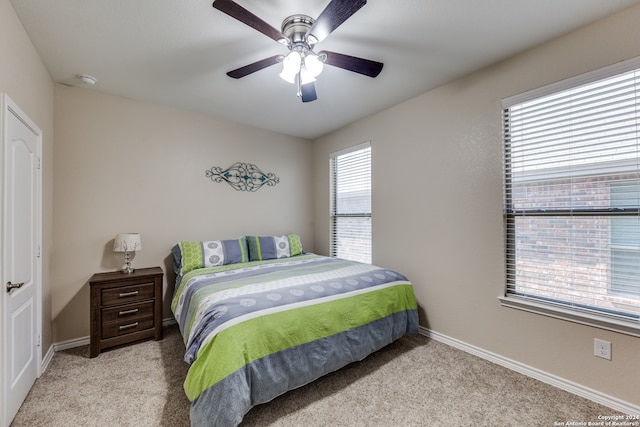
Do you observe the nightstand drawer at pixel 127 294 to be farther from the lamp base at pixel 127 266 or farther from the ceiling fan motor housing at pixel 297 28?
the ceiling fan motor housing at pixel 297 28

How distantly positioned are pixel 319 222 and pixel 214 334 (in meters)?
3.00

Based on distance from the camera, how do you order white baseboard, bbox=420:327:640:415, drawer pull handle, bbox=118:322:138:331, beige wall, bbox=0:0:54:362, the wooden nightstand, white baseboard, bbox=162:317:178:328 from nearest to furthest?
1. beige wall, bbox=0:0:54:362
2. white baseboard, bbox=420:327:640:415
3. the wooden nightstand
4. drawer pull handle, bbox=118:322:138:331
5. white baseboard, bbox=162:317:178:328

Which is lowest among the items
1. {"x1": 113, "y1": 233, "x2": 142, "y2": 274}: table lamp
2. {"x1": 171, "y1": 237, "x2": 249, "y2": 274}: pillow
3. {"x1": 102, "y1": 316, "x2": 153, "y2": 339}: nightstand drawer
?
{"x1": 102, "y1": 316, "x2": 153, "y2": 339}: nightstand drawer

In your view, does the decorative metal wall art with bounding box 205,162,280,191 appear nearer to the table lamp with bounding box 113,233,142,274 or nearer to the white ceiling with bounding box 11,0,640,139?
the white ceiling with bounding box 11,0,640,139

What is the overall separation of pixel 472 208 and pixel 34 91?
381 centimetres

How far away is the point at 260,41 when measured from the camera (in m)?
2.07

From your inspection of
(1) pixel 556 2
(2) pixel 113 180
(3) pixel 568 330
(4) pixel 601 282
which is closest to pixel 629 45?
(1) pixel 556 2

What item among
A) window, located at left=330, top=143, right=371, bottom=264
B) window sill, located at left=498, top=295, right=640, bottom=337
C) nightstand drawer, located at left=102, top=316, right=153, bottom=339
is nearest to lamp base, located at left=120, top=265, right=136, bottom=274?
nightstand drawer, located at left=102, top=316, right=153, bottom=339

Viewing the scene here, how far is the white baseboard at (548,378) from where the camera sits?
176 cm

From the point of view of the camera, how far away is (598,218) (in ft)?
6.20

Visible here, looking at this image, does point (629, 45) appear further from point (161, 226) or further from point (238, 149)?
point (161, 226)

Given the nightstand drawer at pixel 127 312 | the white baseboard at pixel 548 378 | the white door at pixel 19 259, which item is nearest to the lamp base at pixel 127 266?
the nightstand drawer at pixel 127 312

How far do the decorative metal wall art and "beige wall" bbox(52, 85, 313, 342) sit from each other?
7 cm

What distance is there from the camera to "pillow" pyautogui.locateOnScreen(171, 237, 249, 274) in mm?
2986
